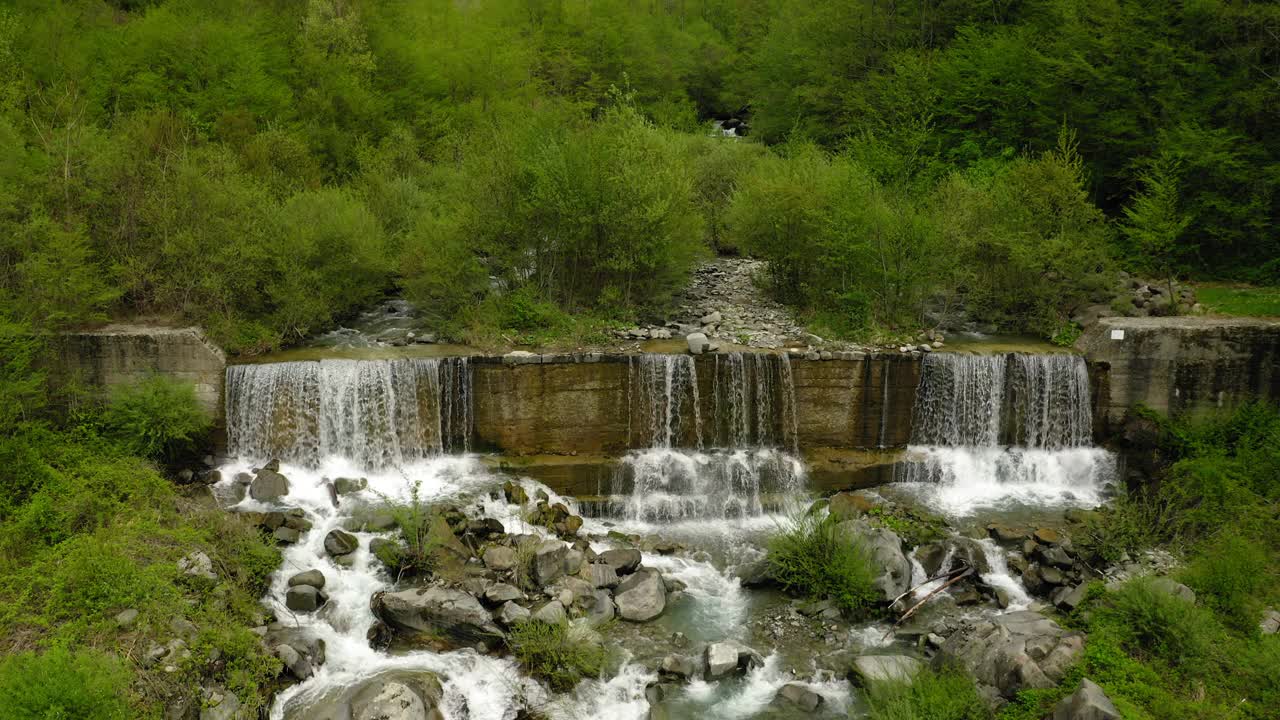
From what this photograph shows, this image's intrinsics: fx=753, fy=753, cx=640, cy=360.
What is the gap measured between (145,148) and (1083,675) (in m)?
19.1

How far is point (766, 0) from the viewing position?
48.2 meters

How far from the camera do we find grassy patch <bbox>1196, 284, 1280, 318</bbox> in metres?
17.3

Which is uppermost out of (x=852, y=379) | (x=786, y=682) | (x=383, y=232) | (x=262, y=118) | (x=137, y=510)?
(x=262, y=118)

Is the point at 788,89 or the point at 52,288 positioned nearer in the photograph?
the point at 52,288

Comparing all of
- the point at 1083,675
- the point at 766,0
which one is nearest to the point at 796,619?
the point at 1083,675

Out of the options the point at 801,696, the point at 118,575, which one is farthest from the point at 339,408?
the point at 801,696

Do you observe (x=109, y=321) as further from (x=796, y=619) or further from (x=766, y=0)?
(x=766, y=0)

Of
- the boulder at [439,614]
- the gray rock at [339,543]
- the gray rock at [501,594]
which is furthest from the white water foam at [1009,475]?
the gray rock at [339,543]

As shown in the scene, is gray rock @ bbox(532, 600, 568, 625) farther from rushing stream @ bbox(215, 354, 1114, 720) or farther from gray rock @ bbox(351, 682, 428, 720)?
gray rock @ bbox(351, 682, 428, 720)

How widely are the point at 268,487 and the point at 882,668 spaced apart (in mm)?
10672

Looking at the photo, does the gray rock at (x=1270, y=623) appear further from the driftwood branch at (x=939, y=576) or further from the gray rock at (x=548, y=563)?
the gray rock at (x=548, y=563)

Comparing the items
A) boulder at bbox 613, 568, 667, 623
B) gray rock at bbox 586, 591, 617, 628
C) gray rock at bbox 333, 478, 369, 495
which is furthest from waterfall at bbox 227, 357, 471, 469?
boulder at bbox 613, 568, 667, 623

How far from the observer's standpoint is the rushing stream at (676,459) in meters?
12.1

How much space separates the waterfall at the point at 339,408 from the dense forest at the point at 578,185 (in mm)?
1917
